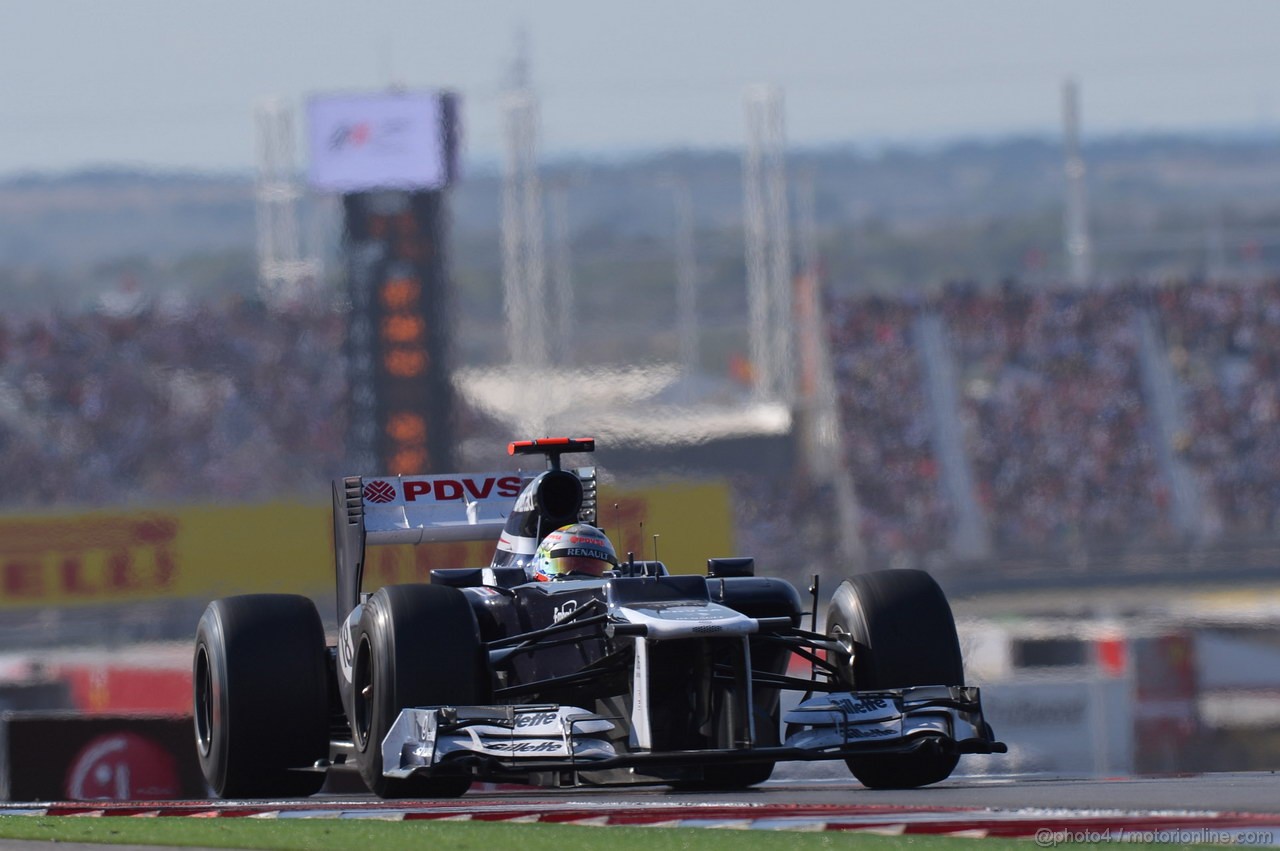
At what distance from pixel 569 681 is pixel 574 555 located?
3.88 ft

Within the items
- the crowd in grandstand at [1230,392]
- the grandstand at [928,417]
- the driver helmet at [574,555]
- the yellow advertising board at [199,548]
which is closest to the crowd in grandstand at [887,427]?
the grandstand at [928,417]

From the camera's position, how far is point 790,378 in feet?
163

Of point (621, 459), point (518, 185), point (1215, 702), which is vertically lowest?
point (1215, 702)

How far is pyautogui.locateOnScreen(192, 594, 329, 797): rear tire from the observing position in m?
10.6

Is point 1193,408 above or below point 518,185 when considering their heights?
below

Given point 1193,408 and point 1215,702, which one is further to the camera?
point 1193,408

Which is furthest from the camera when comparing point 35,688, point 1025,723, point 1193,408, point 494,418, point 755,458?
point 1193,408

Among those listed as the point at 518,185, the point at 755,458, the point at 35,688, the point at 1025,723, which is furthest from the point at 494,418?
the point at 1025,723

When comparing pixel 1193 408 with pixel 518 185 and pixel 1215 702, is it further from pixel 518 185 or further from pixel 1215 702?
pixel 1215 702

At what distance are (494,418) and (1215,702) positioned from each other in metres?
15.8

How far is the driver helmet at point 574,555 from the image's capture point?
10.5 metres
